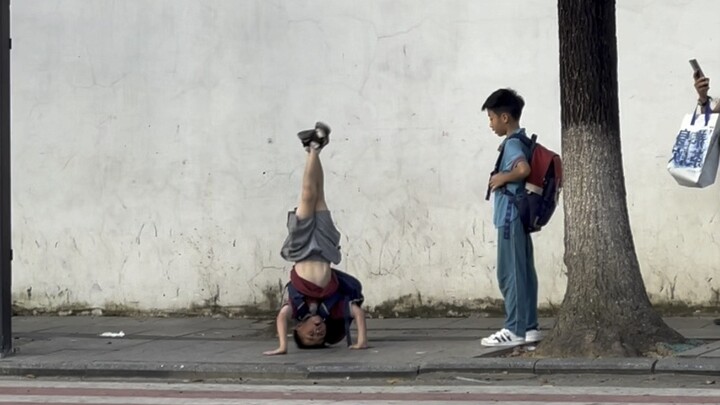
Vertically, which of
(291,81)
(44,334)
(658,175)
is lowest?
(44,334)

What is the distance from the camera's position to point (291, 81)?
13.1 m

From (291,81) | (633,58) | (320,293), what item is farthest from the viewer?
(291,81)

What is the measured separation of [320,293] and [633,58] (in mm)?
3706

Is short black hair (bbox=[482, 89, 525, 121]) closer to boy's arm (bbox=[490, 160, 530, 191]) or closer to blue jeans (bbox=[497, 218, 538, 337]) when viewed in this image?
boy's arm (bbox=[490, 160, 530, 191])

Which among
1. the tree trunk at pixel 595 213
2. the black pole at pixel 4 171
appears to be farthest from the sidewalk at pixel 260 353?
the black pole at pixel 4 171

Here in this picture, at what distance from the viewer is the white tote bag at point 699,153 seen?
400 inches

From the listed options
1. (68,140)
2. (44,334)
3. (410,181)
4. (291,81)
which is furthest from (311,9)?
(44,334)

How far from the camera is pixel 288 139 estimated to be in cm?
1315

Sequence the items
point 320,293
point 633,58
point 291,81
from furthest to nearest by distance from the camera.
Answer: point 291,81, point 633,58, point 320,293

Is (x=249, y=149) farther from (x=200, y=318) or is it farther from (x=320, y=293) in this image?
(x=320, y=293)

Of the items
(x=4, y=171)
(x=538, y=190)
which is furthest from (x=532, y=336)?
(x=4, y=171)

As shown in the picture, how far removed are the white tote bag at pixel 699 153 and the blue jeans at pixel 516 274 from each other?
1229 millimetres

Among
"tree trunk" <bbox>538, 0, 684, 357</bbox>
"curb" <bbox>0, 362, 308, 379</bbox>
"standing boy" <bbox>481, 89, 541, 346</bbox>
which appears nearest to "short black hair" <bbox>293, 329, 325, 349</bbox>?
"curb" <bbox>0, 362, 308, 379</bbox>

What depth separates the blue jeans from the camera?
34.5 ft
